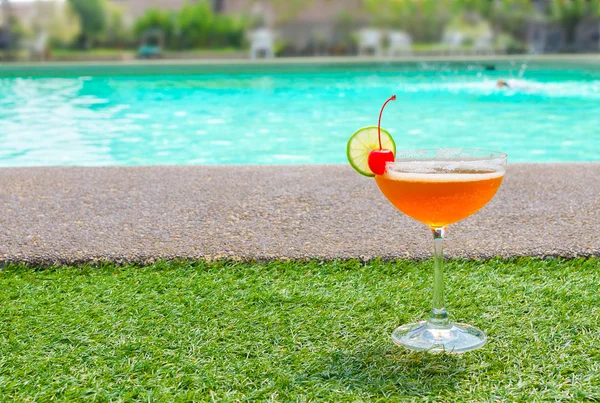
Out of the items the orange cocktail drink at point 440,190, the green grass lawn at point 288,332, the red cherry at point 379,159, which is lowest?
the green grass lawn at point 288,332

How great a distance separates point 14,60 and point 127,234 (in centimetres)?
3026

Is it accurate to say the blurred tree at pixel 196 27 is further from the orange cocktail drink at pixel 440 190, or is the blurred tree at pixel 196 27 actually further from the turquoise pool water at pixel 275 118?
the orange cocktail drink at pixel 440 190

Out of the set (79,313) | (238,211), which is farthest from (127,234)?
(79,313)

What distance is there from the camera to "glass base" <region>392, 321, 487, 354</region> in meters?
1.79

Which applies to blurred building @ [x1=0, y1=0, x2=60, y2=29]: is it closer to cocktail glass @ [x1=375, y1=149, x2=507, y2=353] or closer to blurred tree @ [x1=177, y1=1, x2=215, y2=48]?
blurred tree @ [x1=177, y1=1, x2=215, y2=48]

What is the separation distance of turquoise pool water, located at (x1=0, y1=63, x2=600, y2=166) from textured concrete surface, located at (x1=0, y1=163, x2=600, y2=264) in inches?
154

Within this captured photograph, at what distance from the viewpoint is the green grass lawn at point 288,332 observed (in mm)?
1640

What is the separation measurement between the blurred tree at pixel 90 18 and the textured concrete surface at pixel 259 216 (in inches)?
1342

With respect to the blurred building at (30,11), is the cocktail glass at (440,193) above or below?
below

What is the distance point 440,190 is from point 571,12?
1432 inches

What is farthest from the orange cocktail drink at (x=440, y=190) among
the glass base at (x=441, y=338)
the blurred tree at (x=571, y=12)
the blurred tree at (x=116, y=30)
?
the blurred tree at (x=116, y=30)

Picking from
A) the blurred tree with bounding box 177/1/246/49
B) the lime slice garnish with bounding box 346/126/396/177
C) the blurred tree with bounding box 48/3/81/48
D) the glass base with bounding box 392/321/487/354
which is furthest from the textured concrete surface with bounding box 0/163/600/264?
→ the blurred tree with bounding box 177/1/246/49

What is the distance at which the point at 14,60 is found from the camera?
100.0 ft

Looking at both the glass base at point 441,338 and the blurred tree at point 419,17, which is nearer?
the glass base at point 441,338
